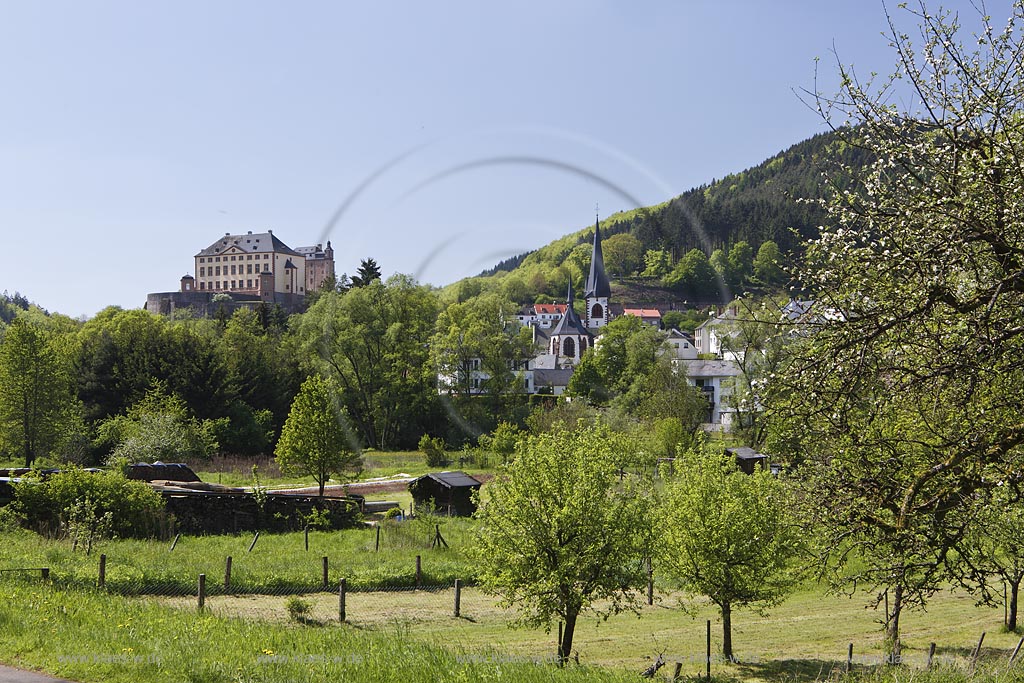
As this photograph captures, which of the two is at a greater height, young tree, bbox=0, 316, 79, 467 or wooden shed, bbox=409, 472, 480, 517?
young tree, bbox=0, 316, 79, 467

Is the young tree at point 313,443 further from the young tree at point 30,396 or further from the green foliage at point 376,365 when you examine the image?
the green foliage at point 376,365

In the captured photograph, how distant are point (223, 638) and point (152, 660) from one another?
1.80 metres

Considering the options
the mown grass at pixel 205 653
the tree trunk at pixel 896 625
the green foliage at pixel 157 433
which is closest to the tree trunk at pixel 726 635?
the tree trunk at pixel 896 625

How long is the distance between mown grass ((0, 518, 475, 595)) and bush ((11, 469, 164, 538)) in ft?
4.46

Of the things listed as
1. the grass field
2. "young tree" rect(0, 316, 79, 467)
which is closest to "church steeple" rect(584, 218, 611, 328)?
"young tree" rect(0, 316, 79, 467)

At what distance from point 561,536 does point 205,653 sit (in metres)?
9.62

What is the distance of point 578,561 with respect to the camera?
18.3 meters

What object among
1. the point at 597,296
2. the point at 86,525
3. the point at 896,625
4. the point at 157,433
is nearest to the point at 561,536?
the point at 896,625

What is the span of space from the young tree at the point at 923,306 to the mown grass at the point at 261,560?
11559 millimetres

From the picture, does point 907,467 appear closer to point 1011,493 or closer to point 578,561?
point 1011,493

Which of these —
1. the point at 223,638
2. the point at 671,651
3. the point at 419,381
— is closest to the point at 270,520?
the point at 671,651

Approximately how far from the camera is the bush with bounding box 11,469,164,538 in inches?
1133

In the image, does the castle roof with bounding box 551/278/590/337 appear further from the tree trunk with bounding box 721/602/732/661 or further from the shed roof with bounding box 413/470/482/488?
the tree trunk with bounding box 721/602/732/661

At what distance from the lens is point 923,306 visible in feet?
28.4
